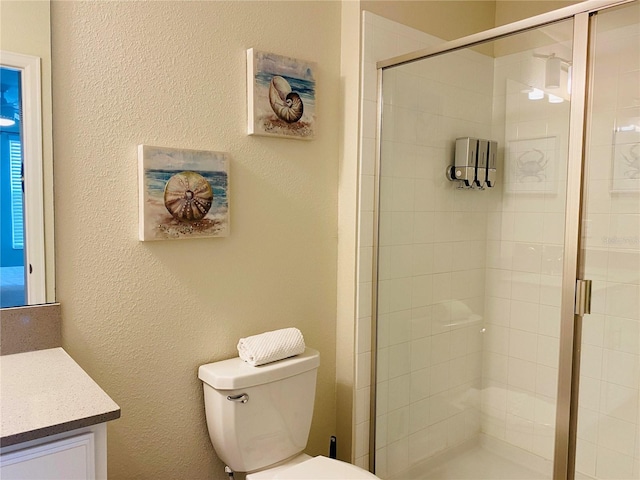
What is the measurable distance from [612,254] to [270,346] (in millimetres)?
1200

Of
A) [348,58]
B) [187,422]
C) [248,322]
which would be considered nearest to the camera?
[187,422]

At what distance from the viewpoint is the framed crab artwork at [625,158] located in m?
1.80

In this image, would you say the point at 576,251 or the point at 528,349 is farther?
the point at 528,349

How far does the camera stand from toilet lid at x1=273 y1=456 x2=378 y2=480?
167cm

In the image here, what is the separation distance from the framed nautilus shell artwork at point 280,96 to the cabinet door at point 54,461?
1.15 metres

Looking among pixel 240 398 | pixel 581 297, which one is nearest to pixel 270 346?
pixel 240 398

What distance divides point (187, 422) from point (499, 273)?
4.60 feet

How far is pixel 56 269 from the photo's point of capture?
1531mm

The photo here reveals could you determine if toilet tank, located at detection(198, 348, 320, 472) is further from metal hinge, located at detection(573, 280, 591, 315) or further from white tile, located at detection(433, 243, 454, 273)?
metal hinge, located at detection(573, 280, 591, 315)

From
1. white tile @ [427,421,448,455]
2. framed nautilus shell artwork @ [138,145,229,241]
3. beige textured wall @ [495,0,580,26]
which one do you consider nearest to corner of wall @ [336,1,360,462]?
white tile @ [427,421,448,455]

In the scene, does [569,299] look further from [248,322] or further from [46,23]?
[46,23]

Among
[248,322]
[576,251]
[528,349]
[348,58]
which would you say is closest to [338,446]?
[248,322]

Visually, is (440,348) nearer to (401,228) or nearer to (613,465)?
(401,228)

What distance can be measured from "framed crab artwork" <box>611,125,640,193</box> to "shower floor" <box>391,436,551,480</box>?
3.90 ft
